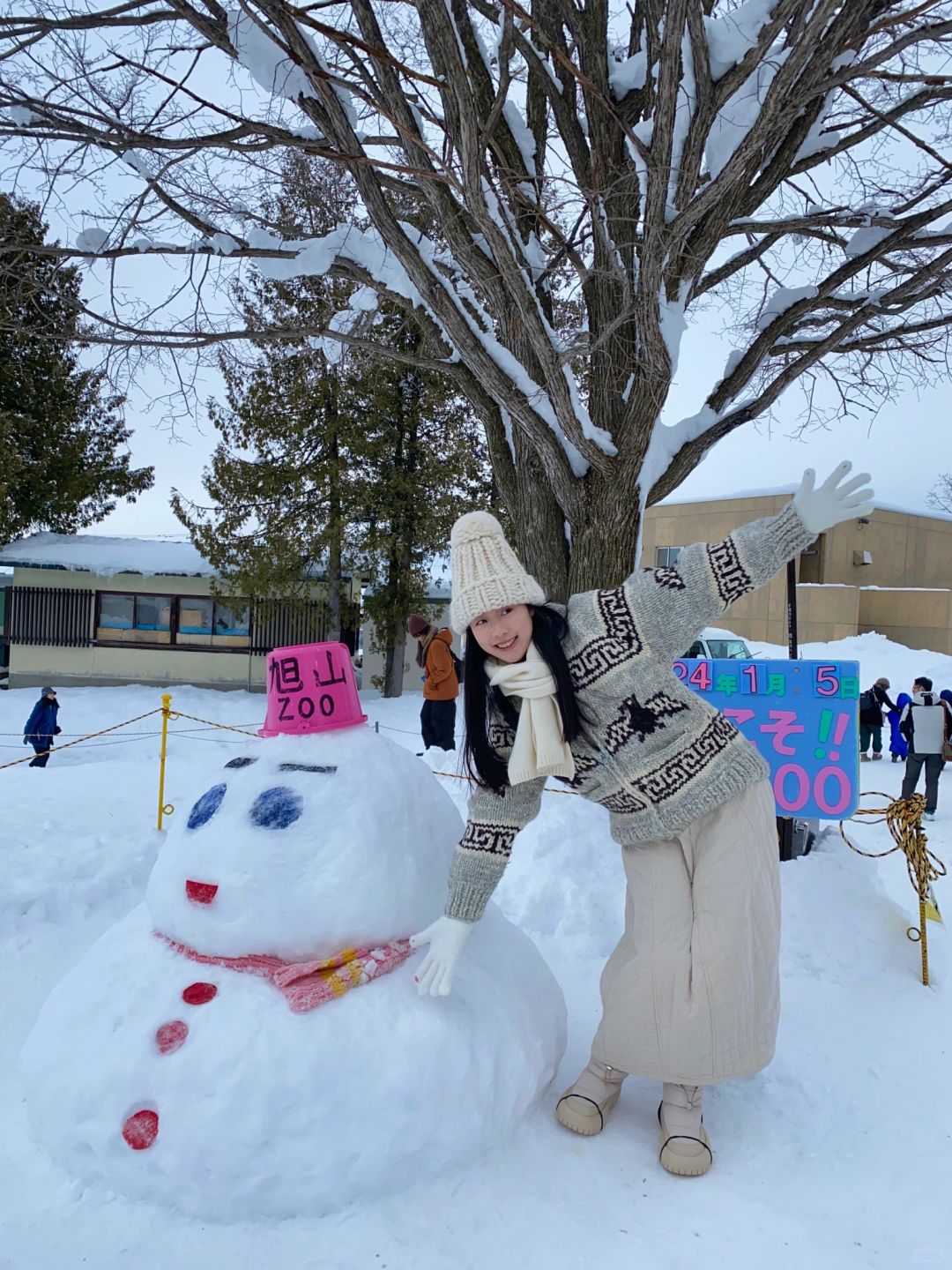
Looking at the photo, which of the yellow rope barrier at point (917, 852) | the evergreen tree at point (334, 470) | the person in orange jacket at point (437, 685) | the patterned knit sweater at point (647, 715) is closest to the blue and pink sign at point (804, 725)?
the yellow rope barrier at point (917, 852)

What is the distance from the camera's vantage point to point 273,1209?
2.12 meters

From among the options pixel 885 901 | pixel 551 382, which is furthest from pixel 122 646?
pixel 885 901

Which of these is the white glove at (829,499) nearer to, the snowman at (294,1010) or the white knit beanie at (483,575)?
the white knit beanie at (483,575)

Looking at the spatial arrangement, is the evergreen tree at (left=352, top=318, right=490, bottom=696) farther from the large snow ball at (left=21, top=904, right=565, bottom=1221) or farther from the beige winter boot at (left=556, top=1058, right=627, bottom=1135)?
the large snow ball at (left=21, top=904, right=565, bottom=1221)

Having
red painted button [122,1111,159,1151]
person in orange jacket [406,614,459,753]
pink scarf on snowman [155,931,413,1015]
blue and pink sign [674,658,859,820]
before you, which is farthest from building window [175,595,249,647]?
red painted button [122,1111,159,1151]

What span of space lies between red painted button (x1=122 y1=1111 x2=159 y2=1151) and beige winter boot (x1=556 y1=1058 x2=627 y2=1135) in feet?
3.96

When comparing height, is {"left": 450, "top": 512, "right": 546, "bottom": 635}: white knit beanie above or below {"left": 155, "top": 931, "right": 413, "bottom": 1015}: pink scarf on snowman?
above

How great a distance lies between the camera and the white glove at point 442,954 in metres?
2.33

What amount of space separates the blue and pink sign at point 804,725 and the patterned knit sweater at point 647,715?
8.42 feet

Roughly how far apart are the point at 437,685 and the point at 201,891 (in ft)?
22.9

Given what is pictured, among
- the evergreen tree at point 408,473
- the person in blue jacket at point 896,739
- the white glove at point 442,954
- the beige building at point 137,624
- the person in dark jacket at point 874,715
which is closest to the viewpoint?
the white glove at point 442,954

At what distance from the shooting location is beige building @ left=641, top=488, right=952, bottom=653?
79.6ft

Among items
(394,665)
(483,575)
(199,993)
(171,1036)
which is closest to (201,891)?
(199,993)

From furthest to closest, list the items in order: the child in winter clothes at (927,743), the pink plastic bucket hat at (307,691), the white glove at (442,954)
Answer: the child in winter clothes at (927,743) < the pink plastic bucket hat at (307,691) < the white glove at (442,954)
